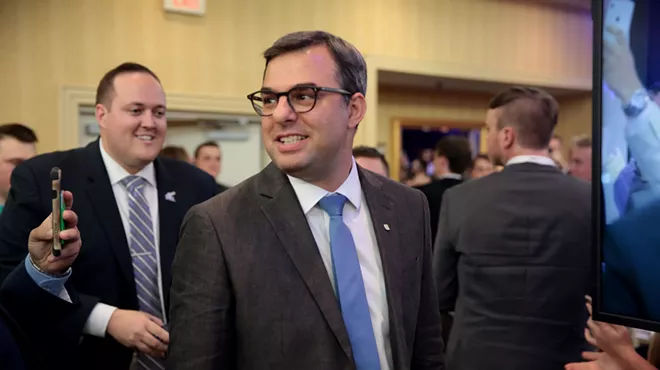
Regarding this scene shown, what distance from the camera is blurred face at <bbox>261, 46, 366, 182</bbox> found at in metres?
1.34

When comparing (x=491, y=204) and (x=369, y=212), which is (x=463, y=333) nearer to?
(x=491, y=204)

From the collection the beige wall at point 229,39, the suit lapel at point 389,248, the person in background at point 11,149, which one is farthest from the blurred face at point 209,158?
the suit lapel at point 389,248

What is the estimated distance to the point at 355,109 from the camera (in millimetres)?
1445

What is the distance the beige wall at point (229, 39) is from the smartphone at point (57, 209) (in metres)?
3.10

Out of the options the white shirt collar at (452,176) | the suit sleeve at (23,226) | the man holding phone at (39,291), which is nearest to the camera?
the man holding phone at (39,291)

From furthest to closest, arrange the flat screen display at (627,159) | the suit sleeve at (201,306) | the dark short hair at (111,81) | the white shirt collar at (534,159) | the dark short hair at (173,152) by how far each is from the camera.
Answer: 1. the dark short hair at (173,152)
2. the white shirt collar at (534,159)
3. the dark short hair at (111,81)
4. the suit sleeve at (201,306)
5. the flat screen display at (627,159)

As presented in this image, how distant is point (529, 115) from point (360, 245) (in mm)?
1346

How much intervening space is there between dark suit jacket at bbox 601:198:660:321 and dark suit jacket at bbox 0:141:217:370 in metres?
1.39

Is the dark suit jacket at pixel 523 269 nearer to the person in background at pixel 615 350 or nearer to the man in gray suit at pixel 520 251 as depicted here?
the man in gray suit at pixel 520 251

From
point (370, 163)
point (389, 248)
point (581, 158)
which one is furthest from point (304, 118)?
point (581, 158)

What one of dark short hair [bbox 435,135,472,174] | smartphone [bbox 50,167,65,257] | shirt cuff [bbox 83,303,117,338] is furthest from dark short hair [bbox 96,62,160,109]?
dark short hair [bbox 435,135,472,174]

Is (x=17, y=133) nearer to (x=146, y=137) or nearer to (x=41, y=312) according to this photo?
(x=146, y=137)

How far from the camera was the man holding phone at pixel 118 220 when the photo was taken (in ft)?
6.08

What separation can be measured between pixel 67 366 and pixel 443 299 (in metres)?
1.49
